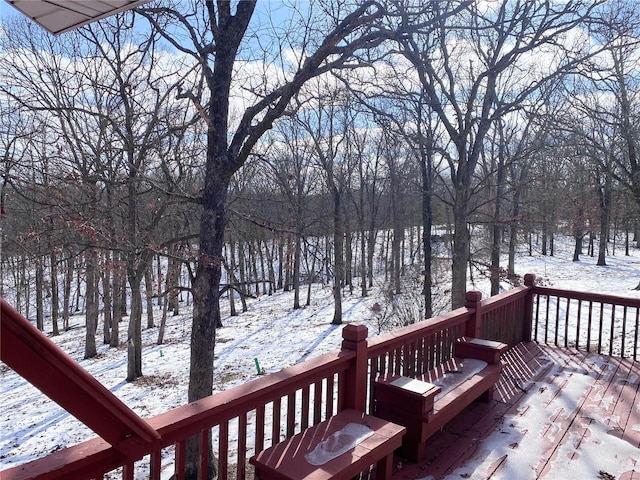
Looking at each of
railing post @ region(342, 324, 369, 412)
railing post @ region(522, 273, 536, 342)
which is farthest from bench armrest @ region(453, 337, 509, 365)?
railing post @ region(522, 273, 536, 342)

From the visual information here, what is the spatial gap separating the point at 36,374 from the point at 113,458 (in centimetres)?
68

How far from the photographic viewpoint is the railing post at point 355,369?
2996 millimetres

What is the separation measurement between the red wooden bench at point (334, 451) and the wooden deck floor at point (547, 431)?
1.89ft

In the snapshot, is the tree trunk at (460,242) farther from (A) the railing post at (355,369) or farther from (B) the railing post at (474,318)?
(A) the railing post at (355,369)

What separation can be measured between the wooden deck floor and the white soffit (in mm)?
3115

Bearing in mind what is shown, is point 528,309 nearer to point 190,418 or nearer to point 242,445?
point 242,445

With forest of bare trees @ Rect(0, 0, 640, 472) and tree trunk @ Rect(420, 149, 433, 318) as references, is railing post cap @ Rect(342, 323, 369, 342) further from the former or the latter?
tree trunk @ Rect(420, 149, 433, 318)

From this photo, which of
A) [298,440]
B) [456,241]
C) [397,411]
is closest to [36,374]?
[298,440]

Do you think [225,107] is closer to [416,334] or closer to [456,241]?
[416,334]

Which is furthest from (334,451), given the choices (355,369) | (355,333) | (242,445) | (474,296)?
(474,296)

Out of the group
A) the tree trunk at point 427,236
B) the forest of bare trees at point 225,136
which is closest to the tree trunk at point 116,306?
the forest of bare trees at point 225,136

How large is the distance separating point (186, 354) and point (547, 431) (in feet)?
38.7

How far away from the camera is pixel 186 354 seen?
44.1ft

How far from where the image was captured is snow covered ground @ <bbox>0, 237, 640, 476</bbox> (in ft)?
27.7
